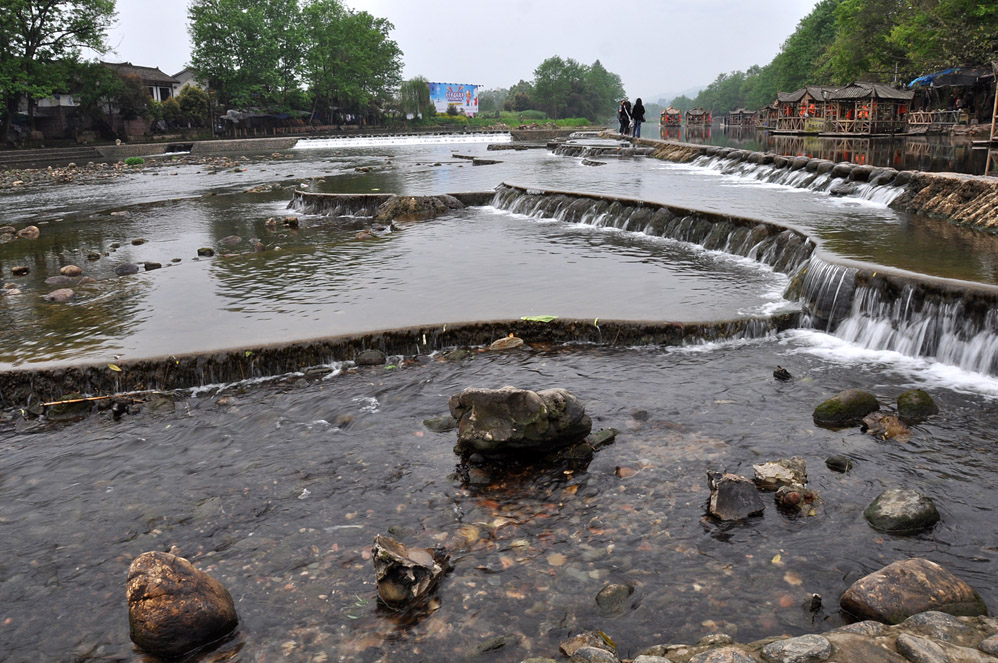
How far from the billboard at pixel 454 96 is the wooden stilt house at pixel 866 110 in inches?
2812

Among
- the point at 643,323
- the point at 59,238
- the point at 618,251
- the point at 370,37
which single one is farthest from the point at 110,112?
the point at 643,323

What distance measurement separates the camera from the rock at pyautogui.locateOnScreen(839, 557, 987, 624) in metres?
A: 3.93

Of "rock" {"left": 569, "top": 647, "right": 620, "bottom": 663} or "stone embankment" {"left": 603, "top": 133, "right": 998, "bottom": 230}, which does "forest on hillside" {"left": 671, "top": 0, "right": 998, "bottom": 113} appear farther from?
"rock" {"left": 569, "top": 647, "right": 620, "bottom": 663}

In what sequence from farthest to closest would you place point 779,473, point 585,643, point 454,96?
point 454,96, point 779,473, point 585,643

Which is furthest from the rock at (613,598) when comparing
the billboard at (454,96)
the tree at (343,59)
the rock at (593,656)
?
the billboard at (454,96)

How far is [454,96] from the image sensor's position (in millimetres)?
107312

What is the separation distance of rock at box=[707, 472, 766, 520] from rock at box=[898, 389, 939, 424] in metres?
2.35

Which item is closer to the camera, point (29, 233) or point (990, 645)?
point (990, 645)

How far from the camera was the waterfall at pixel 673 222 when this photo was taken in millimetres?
11914

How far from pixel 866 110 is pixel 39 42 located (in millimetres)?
56869

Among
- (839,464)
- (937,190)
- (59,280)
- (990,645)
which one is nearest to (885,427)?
(839,464)

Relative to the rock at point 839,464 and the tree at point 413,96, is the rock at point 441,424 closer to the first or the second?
the rock at point 839,464

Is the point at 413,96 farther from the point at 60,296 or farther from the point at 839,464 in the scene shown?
the point at 839,464

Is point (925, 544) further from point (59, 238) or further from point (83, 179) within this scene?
point (83, 179)
